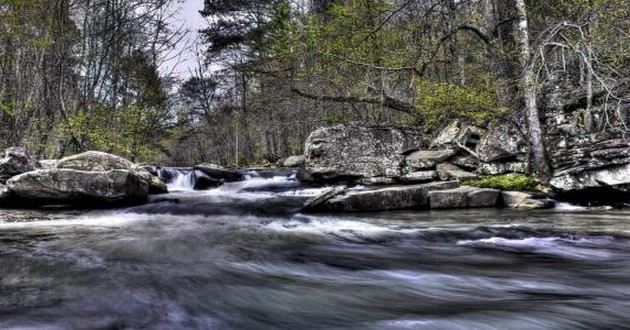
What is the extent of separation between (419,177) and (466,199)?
2.61m

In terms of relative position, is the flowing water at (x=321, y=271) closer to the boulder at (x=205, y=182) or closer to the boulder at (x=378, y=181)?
the boulder at (x=378, y=181)

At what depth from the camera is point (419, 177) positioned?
11.4m

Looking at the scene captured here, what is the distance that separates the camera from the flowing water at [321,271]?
3258mm

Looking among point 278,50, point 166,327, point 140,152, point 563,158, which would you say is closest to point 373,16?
point 278,50

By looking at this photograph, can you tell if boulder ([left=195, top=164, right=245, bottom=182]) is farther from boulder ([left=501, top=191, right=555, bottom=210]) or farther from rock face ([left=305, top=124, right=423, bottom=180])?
boulder ([left=501, top=191, right=555, bottom=210])

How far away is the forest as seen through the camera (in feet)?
31.3

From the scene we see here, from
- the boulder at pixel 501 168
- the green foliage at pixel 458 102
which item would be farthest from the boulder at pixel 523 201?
the green foliage at pixel 458 102

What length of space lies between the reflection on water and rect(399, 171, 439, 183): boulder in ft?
10.8

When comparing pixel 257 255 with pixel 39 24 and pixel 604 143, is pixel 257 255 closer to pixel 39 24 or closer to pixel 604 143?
pixel 604 143

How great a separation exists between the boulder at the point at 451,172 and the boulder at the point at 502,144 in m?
0.62

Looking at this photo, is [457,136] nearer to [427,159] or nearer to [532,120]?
[427,159]

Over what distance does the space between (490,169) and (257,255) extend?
7.30 meters

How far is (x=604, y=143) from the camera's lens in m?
8.30

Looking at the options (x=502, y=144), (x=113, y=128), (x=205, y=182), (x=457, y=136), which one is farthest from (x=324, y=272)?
(x=113, y=128)
